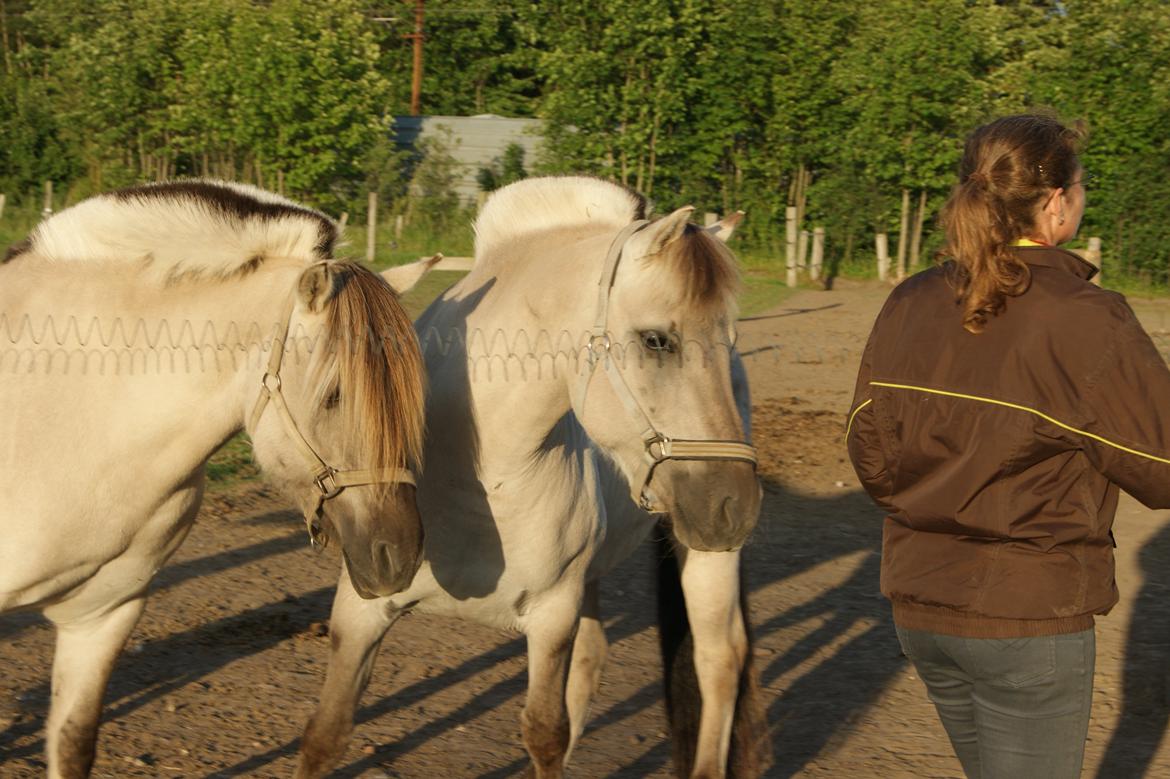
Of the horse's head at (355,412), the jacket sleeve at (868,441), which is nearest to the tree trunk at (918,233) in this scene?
the jacket sleeve at (868,441)

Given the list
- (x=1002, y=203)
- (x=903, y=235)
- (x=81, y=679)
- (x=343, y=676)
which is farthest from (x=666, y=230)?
(x=903, y=235)

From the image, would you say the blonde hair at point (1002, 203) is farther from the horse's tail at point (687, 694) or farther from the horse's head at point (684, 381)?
the horse's tail at point (687, 694)

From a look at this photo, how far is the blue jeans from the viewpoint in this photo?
7.41 ft

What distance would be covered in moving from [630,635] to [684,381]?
112 inches

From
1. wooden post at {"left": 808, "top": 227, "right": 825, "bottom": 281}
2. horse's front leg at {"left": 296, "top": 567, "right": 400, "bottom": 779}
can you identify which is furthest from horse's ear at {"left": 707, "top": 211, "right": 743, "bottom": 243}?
wooden post at {"left": 808, "top": 227, "right": 825, "bottom": 281}

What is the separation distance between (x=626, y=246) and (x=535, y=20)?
22.9 m

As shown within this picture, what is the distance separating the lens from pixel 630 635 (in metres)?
5.43

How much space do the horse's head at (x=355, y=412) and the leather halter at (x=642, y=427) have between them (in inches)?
17.4

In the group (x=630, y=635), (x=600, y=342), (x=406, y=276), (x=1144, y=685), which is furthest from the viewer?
(x=630, y=635)

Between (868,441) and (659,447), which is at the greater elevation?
(868,441)

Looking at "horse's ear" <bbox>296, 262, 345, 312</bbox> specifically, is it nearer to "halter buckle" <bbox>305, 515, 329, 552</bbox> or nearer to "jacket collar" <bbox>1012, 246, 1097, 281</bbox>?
"halter buckle" <bbox>305, 515, 329, 552</bbox>

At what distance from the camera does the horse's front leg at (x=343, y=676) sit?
3234 mm

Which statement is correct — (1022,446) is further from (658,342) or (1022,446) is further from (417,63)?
(417,63)

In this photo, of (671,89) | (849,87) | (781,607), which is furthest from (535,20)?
(781,607)
